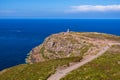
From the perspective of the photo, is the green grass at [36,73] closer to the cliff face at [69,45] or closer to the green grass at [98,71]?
the green grass at [98,71]

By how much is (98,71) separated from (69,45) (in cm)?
6786

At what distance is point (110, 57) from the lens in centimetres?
6725

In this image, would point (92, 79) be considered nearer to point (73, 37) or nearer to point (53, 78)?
point (53, 78)

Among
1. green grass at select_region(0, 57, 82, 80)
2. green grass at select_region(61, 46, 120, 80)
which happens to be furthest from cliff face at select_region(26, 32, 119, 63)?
green grass at select_region(0, 57, 82, 80)

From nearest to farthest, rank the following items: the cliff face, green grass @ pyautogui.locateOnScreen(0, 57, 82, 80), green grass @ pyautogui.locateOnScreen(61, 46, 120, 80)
→ green grass @ pyautogui.locateOnScreen(61, 46, 120, 80)
green grass @ pyautogui.locateOnScreen(0, 57, 82, 80)
the cliff face

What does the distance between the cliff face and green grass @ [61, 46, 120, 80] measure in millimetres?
37150

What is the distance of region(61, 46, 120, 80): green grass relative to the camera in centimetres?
5072

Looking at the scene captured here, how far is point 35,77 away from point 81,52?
165 ft

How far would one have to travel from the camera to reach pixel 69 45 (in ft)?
398

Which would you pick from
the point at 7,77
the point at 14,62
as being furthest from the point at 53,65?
the point at 14,62

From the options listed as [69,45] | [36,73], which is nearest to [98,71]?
[36,73]

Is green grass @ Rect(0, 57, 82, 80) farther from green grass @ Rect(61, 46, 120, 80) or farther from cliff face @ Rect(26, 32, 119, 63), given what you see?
cliff face @ Rect(26, 32, 119, 63)

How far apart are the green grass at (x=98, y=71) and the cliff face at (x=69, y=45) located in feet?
122

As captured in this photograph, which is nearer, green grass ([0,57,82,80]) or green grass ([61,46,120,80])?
green grass ([61,46,120,80])
